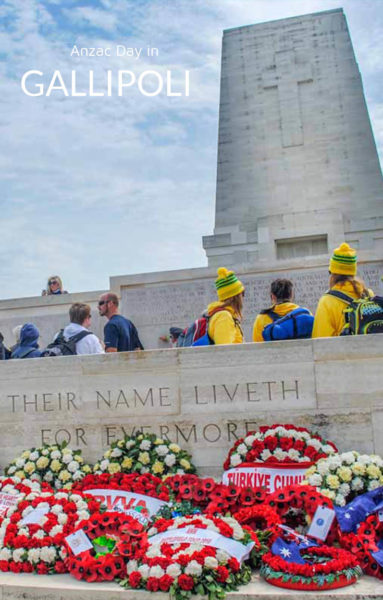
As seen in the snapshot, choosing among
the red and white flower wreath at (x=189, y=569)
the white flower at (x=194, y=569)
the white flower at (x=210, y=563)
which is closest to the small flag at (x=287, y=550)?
the red and white flower wreath at (x=189, y=569)

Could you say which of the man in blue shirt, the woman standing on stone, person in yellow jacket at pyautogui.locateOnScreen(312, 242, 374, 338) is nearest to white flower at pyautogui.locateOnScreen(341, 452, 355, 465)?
person in yellow jacket at pyautogui.locateOnScreen(312, 242, 374, 338)

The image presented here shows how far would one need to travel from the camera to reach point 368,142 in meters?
16.3

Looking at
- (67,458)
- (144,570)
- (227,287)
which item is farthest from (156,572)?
(227,287)

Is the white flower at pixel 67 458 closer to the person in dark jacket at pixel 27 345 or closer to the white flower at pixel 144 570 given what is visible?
the person in dark jacket at pixel 27 345

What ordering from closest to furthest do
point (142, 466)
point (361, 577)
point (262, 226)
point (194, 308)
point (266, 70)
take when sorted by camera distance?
point (361, 577) < point (142, 466) < point (194, 308) < point (262, 226) < point (266, 70)

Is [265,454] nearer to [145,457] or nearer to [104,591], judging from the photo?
[145,457]

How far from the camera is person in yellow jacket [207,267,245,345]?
588 centimetres

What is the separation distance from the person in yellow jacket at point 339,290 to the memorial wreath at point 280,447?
3.16 feet

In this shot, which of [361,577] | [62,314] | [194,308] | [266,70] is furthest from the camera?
[266,70]

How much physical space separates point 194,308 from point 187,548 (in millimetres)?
8117

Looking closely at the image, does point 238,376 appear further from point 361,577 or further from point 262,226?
point 262,226

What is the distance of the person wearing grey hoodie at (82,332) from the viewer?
21.1 feet

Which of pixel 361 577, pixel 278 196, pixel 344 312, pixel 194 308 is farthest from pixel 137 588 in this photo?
pixel 278 196

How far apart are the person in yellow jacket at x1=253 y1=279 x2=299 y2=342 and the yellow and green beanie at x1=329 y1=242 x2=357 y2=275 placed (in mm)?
432
